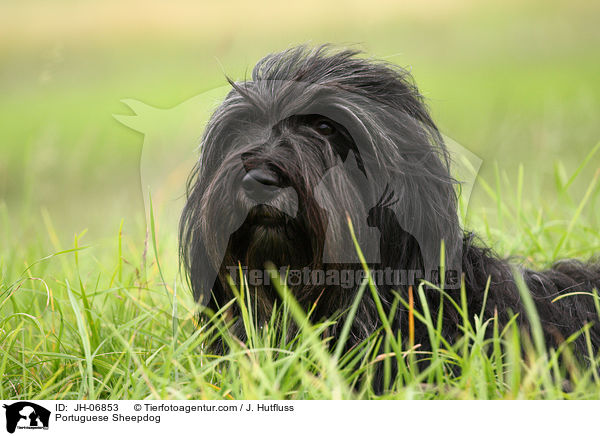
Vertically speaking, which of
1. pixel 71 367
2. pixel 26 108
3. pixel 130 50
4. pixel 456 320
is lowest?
pixel 71 367

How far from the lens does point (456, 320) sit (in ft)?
9.57

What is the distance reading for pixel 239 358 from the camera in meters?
2.53

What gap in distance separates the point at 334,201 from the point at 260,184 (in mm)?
296

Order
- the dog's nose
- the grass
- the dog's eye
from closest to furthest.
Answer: the grass → the dog's nose → the dog's eye

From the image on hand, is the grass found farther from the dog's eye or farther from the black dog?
the dog's eye

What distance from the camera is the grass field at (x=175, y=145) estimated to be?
2.64 metres

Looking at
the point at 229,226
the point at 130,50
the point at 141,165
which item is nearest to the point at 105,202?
the point at 130,50

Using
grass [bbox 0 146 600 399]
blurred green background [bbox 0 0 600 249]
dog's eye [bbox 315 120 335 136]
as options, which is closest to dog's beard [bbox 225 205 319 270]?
grass [bbox 0 146 600 399]

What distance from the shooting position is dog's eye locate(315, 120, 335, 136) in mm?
2842

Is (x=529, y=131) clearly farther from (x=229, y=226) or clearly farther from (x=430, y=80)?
(x=229, y=226)

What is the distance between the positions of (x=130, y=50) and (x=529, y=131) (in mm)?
3253
